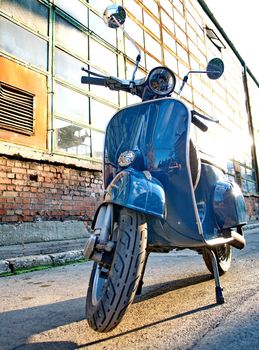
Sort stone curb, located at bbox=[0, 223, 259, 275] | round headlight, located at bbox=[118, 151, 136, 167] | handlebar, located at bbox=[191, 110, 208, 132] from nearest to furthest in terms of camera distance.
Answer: round headlight, located at bbox=[118, 151, 136, 167], handlebar, located at bbox=[191, 110, 208, 132], stone curb, located at bbox=[0, 223, 259, 275]

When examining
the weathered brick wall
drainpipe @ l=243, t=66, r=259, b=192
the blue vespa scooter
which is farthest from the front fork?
drainpipe @ l=243, t=66, r=259, b=192

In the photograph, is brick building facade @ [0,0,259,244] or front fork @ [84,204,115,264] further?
brick building facade @ [0,0,259,244]

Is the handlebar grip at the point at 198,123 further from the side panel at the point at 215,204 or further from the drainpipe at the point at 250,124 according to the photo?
the drainpipe at the point at 250,124

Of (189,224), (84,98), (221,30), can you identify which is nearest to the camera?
(189,224)

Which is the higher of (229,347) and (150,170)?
(150,170)

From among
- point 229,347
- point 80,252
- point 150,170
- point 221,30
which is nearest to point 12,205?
point 80,252

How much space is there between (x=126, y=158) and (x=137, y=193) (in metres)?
0.29

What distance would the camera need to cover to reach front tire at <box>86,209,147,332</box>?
1.22 meters

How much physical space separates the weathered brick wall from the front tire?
121 inches

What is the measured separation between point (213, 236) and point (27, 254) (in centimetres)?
254

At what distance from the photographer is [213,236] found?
192 centimetres

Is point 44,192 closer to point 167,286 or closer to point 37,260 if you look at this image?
point 37,260

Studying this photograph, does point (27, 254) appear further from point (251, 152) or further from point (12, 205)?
point (251, 152)

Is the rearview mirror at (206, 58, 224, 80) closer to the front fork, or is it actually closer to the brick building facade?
the brick building facade
